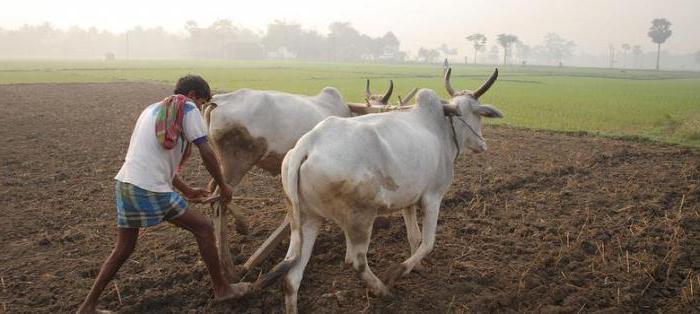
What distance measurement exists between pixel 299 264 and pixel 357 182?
0.77 m

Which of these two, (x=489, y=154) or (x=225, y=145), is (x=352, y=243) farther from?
(x=489, y=154)

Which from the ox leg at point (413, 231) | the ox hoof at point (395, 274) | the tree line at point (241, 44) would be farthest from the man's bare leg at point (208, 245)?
the tree line at point (241, 44)

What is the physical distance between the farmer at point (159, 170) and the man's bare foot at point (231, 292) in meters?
0.43

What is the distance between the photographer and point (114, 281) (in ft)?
16.5

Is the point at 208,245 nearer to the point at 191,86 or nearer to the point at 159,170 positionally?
the point at 159,170

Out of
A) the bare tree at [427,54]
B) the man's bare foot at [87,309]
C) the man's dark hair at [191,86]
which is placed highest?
the bare tree at [427,54]

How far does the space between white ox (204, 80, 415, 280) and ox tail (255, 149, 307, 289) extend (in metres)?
1.34

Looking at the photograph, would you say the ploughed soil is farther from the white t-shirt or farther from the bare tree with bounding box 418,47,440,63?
the bare tree with bounding box 418,47,440,63

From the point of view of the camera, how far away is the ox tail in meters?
4.04

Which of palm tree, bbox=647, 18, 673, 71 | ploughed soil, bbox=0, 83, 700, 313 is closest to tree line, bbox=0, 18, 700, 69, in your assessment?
palm tree, bbox=647, 18, 673, 71

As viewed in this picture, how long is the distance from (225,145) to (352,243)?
2072mm

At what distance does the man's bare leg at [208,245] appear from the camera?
4.24 m

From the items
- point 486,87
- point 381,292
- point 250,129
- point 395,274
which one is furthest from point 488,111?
point 250,129

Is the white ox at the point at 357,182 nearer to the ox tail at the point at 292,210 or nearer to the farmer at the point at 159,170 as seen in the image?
the ox tail at the point at 292,210
